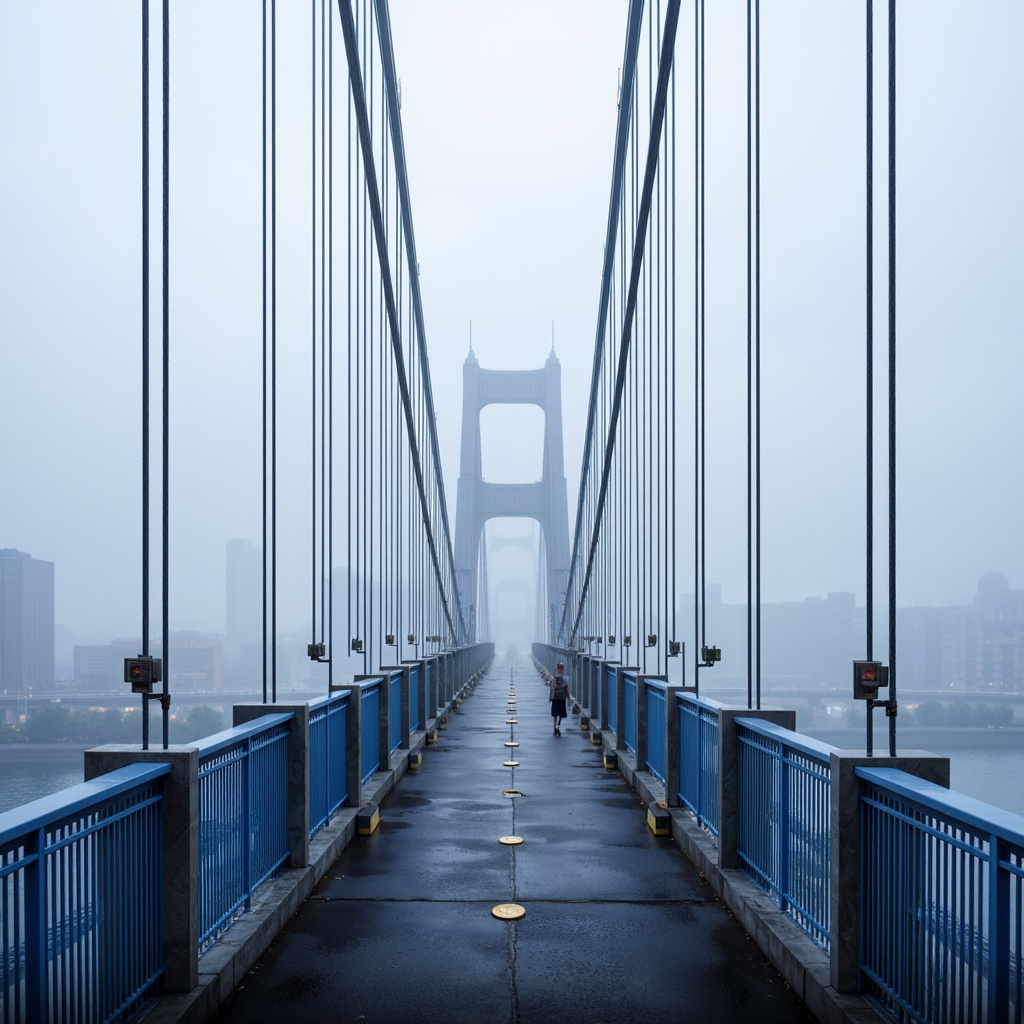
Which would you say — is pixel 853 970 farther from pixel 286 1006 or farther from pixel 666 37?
pixel 666 37

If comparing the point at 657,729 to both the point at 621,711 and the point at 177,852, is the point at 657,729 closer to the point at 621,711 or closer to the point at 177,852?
the point at 621,711

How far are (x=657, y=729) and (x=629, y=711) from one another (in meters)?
2.32

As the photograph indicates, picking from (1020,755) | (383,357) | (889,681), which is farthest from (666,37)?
(1020,755)

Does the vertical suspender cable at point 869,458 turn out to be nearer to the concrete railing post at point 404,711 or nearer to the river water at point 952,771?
the concrete railing post at point 404,711

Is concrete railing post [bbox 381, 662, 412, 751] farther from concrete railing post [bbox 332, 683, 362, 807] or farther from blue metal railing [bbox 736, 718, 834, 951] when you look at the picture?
blue metal railing [bbox 736, 718, 834, 951]

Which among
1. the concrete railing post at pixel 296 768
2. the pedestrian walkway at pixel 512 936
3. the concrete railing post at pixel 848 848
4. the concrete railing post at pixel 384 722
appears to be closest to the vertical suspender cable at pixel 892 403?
the concrete railing post at pixel 848 848

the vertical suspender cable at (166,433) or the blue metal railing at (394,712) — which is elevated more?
the vertical suspender cable at (166,433)

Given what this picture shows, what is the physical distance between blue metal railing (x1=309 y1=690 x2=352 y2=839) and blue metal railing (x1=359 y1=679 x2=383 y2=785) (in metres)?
0.30

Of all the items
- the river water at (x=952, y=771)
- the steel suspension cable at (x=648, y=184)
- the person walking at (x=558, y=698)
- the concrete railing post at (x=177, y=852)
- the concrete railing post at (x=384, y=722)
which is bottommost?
the river water at (x=952, y=771)

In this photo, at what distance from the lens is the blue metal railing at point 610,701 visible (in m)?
12.5

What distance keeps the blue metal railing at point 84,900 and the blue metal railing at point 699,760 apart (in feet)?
11.1

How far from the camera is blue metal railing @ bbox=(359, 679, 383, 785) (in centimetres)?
830

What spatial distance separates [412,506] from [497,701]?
190 inches

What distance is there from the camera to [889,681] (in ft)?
13.2
